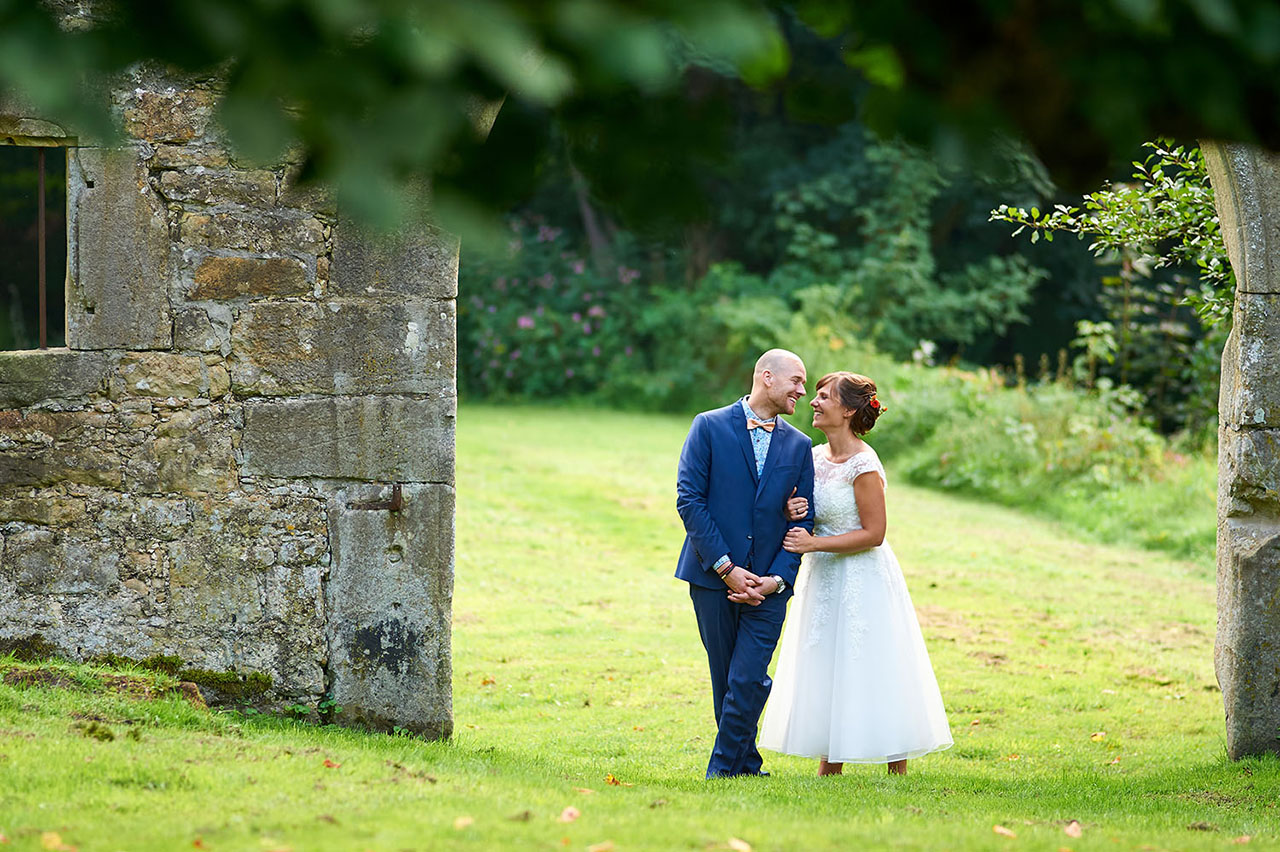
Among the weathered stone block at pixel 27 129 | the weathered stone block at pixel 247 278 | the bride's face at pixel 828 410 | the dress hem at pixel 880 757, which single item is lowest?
the dress hem at pixel 880 757

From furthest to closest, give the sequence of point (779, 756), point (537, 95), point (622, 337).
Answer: point (622, 337) → point (779, 756) → point (537, 95)

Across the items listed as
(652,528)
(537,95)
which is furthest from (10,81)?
(652,528)

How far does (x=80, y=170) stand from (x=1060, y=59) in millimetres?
3961

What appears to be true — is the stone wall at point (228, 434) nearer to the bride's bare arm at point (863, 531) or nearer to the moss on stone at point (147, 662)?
the moss on stone at point (147, 662)

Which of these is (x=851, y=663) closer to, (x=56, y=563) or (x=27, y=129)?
(x=56, y=563)

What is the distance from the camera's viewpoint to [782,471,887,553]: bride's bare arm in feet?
17.3

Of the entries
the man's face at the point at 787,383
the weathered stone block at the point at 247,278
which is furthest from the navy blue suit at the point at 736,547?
Answer: the weathered stone block at the point at 247,278

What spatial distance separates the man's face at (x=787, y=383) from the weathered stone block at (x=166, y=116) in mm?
2423

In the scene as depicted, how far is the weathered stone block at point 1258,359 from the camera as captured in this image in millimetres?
5172

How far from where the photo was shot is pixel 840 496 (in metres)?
5.34

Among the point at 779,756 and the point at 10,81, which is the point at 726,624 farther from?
the point at 10,81

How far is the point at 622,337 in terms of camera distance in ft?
67.2

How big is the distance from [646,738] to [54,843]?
3252 millimetres

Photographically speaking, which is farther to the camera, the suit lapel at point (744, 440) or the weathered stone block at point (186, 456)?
the suit lapel at point (744, 440)
